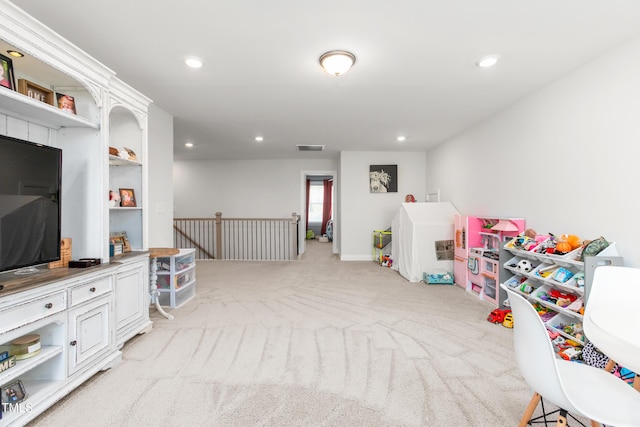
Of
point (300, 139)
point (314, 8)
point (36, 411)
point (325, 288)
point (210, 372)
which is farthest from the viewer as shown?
point (300, 139)

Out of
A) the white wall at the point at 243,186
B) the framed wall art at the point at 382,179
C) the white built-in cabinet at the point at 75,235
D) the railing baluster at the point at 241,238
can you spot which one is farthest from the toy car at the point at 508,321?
the white wall at the point at 243,186

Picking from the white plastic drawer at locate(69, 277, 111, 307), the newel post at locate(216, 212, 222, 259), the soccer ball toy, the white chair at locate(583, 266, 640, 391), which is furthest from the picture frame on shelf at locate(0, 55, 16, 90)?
the newel post at locate(216, 212, 222, 259)

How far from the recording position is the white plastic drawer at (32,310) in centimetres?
142

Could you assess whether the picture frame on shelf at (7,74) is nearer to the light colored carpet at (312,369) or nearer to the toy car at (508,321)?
the light colored carpet at (312,369)

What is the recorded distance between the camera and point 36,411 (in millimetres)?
1536

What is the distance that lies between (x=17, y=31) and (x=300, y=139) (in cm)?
405

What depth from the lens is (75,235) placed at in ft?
7.17

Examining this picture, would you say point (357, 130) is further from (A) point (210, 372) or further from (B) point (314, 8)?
(A) point (210, 372)

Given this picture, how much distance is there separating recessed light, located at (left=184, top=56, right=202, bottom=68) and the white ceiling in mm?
62

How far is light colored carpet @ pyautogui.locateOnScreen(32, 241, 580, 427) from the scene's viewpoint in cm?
161

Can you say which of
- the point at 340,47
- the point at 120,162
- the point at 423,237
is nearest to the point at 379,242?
the point at 423,237

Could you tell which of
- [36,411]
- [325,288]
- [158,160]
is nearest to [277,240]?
[325,288]

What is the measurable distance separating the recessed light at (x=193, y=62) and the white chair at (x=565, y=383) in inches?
110

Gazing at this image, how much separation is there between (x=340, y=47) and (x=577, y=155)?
2354 millimetres
